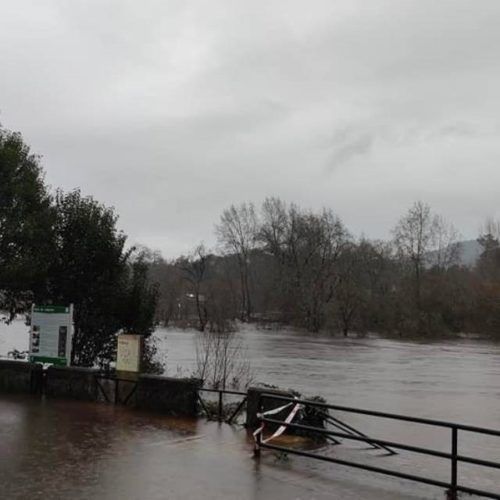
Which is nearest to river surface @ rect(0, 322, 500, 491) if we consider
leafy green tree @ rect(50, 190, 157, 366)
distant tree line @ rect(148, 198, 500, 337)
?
leafy green tree @ rect(50, 190, 157, 366)

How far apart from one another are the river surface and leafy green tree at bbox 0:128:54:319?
860cm

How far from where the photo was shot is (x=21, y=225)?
17.0 metres

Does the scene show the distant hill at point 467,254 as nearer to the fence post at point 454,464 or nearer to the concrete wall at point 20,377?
the concrete wall at point 20,377

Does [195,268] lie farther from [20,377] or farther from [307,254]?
[20,377]

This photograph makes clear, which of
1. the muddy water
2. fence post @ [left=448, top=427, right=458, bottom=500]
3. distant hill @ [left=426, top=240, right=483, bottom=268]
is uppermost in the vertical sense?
distant hill @ [left=426, top=240, right=483, bottom=268]

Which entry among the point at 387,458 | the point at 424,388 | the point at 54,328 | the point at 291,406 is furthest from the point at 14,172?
the point at 424,388

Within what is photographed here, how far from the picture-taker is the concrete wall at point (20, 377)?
15297mm

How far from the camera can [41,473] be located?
8086 millimetres

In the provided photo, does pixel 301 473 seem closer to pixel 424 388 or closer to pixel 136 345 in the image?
pixel 136 345

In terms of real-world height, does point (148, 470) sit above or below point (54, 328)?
below

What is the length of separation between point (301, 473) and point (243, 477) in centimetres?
74

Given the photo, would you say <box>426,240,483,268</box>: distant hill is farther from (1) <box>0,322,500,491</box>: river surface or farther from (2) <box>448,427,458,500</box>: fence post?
(2) <box>448,427,458,500</box>: fence post

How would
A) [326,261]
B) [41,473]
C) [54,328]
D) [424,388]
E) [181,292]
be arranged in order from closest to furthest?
[41,473], [54,328], [424,388], [326,261], [181,292]

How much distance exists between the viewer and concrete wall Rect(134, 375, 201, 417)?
1282 cm
